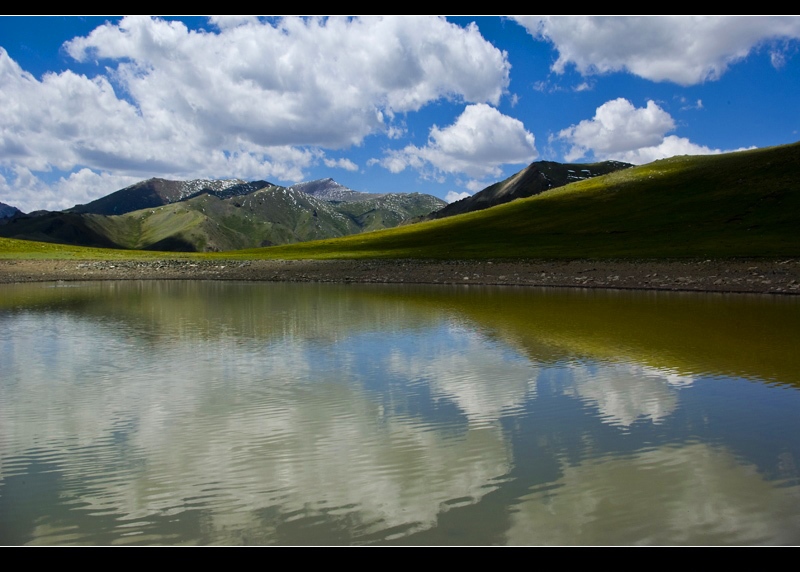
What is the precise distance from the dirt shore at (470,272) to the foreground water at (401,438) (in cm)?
2741

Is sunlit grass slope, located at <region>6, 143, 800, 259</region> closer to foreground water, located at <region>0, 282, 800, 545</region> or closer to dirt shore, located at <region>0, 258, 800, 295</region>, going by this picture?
dirt shore, located at <region>0, 258, 800, 295</region>

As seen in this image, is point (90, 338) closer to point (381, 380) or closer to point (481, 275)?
point (381, 380)

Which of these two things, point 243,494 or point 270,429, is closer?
point 243,494

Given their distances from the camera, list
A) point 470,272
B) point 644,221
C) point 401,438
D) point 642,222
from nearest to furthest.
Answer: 1. point 401,438
2. point 470,272
3. point 642,222
4. point 644,221

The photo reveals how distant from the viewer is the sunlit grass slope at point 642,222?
80.1m

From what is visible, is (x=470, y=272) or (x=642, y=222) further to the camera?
(x=642, y=222)

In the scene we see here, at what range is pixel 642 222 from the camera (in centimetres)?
10525

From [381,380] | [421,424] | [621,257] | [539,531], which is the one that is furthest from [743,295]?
[539,531]

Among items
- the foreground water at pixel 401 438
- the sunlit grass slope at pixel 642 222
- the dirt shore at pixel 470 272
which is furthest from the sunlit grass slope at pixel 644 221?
the foreground water at pixel 401 438

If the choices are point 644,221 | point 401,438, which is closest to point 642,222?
point 644,221

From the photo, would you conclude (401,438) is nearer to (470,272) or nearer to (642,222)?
(470,272)

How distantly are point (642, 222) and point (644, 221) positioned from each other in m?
0.76

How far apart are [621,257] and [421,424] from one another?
2507 inches
